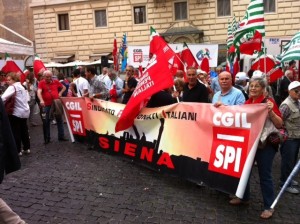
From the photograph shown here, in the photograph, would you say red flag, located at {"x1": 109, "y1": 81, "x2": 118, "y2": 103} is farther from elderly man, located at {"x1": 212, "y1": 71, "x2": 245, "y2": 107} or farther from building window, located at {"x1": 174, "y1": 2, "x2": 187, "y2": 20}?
building window, located at {"x1": 174, "y1": 2, "x2": 187, "y2": 20}

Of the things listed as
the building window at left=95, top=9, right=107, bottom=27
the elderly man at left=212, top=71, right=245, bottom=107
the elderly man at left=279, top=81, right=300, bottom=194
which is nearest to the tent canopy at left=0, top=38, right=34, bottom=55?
the elderly man at left=212, top=71, right=245, bottom=107

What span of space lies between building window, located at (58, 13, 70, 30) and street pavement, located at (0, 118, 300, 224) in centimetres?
2523

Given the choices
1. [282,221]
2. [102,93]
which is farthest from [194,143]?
[102,93]

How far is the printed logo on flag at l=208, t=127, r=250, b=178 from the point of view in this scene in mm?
4312

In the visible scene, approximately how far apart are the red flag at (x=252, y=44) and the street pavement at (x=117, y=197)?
2.32 metres

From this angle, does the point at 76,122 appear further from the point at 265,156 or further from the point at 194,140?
the point at 265,156

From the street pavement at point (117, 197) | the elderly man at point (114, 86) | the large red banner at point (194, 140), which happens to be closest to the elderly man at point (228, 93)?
the large red banner at point (194, 140)

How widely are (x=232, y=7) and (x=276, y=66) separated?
17.8m

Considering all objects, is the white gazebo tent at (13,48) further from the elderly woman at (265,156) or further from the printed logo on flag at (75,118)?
the elderly woman at (265,156)

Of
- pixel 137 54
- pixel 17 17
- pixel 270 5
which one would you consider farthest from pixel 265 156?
pixel 17 17

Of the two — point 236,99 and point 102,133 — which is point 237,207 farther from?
point 102,133

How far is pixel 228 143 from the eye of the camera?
4.51 meters

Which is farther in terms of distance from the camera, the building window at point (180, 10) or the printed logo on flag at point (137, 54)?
the building window at point (180, 10)

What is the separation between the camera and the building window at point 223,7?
26.4 m
